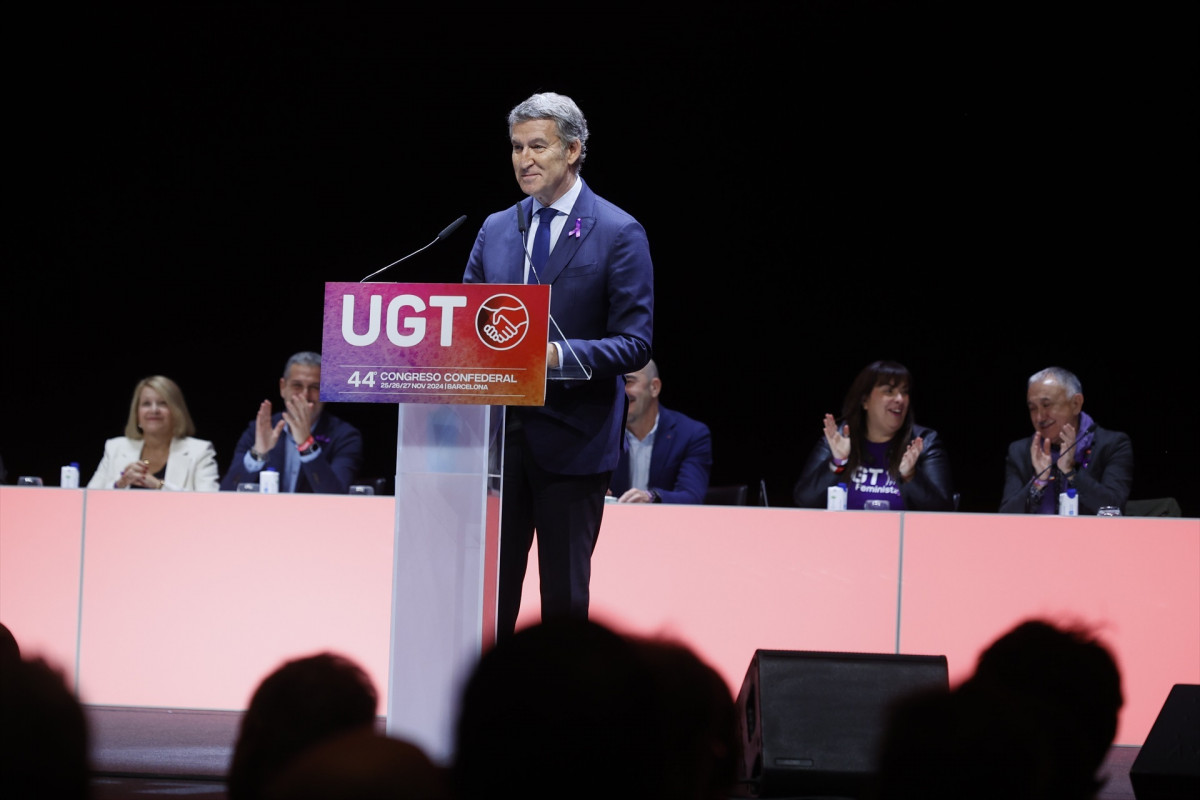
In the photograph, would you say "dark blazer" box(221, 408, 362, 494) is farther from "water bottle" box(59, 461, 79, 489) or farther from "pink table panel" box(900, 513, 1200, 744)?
"pink table panel" box(900, 513, 1200, 744)

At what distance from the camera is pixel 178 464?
498 centimetres

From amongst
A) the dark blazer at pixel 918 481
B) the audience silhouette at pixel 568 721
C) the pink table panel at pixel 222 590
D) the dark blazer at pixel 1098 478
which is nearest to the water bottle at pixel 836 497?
the dark blazer at pixel 918 481

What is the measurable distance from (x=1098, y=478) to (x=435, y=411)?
3.41 meters

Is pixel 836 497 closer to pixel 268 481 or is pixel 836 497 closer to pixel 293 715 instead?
pixel 268 481

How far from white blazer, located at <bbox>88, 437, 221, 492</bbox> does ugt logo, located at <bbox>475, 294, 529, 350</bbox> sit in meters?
3.09

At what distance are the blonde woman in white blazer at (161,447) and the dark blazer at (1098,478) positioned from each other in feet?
10.2

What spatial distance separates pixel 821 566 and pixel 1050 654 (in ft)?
8.18

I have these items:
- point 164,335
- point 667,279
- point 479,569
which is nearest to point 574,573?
point 479,569

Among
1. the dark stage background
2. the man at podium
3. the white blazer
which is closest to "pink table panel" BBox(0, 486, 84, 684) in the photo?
the white blazer

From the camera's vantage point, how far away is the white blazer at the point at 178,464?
16.2 ft

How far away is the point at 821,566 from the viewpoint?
13.1 ft

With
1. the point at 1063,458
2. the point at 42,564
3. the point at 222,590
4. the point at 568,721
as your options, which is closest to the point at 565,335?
the point at 568,721

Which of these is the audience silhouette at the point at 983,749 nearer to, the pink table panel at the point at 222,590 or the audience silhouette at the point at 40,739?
the audience silhouette at the point at 40,739

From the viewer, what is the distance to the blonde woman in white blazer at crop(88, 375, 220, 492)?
497cm
